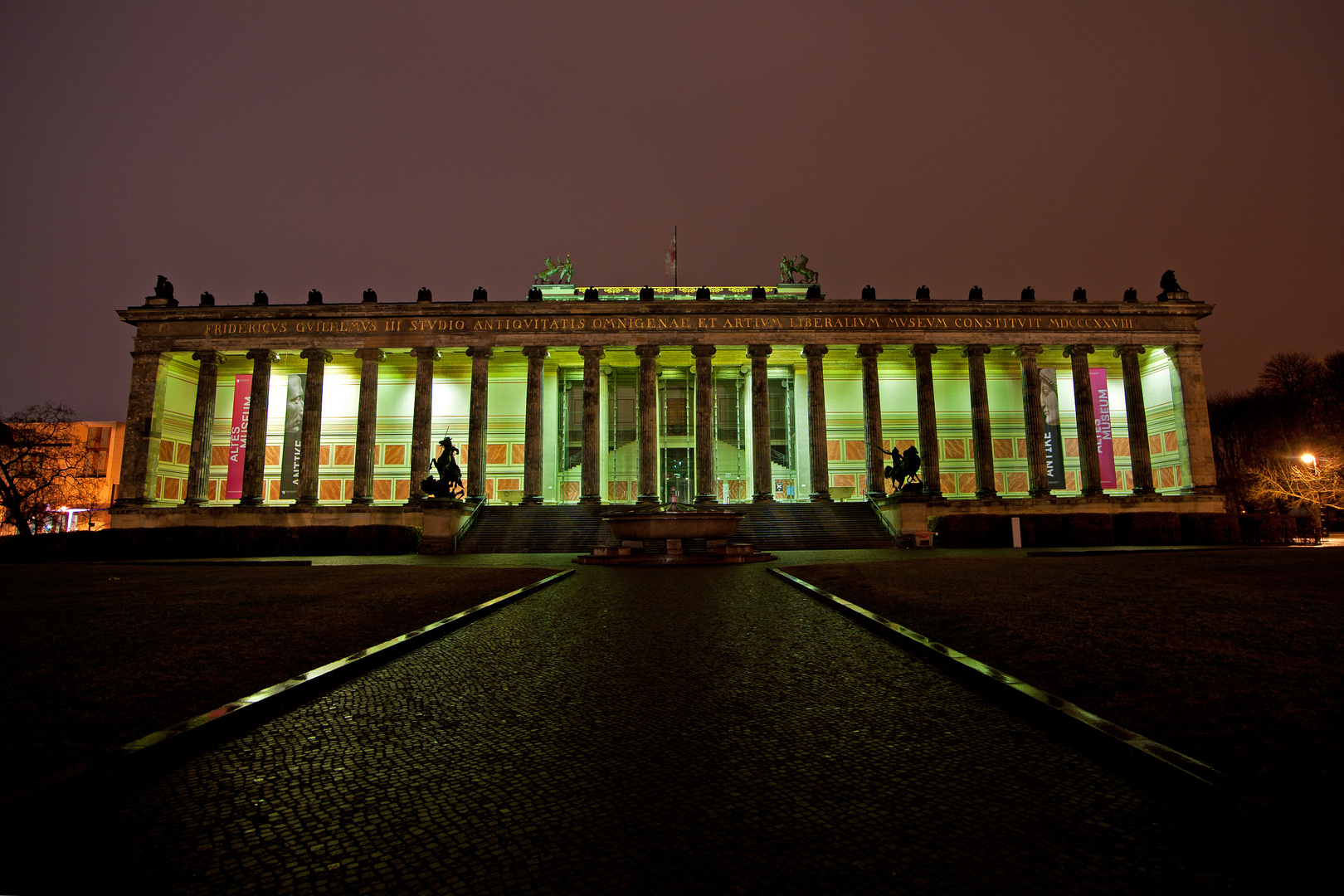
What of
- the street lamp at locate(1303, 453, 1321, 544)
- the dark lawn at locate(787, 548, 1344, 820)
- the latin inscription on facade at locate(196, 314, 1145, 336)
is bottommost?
the dark lawn at locate(787, 548, 1344, 820)

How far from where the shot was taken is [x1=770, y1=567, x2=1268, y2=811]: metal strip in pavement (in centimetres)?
264

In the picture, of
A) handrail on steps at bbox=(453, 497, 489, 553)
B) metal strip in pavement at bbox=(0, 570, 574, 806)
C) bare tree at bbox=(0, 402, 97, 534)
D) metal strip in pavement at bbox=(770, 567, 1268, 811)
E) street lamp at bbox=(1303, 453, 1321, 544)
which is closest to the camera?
metal strip in pavement at bbox=(770, 567, 1268, 811)

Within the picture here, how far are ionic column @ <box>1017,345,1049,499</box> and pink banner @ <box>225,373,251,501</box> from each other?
139 ft

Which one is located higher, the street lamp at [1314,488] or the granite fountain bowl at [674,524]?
the street lamp at [1314,488]

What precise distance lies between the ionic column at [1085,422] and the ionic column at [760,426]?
1690cm

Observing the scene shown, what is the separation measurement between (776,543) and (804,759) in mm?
23852

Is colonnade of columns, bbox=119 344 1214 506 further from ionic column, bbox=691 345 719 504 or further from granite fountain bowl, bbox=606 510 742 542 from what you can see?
granite fountain bowl, bbox=606 510 742 542

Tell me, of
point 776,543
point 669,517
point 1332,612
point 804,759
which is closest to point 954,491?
point 776,543

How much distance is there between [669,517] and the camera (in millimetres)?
17547

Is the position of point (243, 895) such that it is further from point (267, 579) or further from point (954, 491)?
point (954, 491)

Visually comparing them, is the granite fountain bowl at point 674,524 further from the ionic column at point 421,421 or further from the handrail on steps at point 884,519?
the ionic column at point 421,421

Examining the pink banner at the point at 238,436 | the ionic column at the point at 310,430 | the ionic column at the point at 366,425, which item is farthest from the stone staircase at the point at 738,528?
the pink banner at the point at 238,436

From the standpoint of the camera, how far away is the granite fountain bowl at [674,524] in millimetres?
17719

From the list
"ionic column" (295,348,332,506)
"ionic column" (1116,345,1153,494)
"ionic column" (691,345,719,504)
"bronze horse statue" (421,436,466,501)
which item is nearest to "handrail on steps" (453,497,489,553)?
"bronze horse statue" (421,436,466,501)
